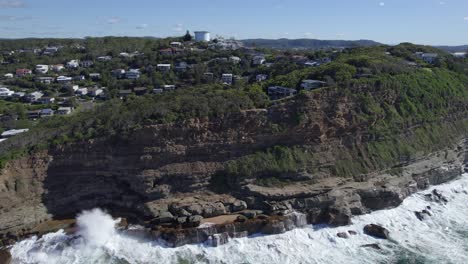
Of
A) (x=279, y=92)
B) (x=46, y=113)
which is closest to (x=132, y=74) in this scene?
(x=46, y=113)

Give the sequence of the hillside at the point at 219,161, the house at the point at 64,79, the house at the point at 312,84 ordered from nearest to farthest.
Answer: the hillside at the point at 219,161
the house at the point at 312,84
the house at the point at 64,79

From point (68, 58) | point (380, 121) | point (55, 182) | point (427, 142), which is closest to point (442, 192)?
point (427, 142)

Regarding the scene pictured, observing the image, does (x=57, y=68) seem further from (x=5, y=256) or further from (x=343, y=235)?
(x=343, y=235)

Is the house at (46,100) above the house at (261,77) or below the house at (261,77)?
below

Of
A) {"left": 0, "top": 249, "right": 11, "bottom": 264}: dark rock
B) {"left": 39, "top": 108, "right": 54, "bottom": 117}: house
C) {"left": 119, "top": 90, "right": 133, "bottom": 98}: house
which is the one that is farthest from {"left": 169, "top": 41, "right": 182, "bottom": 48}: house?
{"left": 0, "top": 249, "right": 11, "bottom": 264}: dark rock

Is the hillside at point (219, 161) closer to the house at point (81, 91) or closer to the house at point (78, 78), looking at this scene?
the house at point (81, 91)

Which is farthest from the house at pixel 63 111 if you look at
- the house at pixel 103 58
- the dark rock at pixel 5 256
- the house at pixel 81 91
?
the house at pixel 103 58

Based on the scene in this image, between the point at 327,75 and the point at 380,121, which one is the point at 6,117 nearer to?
the point at 327,75

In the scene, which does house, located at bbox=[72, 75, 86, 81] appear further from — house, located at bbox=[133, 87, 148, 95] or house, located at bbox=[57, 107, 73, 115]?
house, located at bbox=[57, 107, 73, 115]
